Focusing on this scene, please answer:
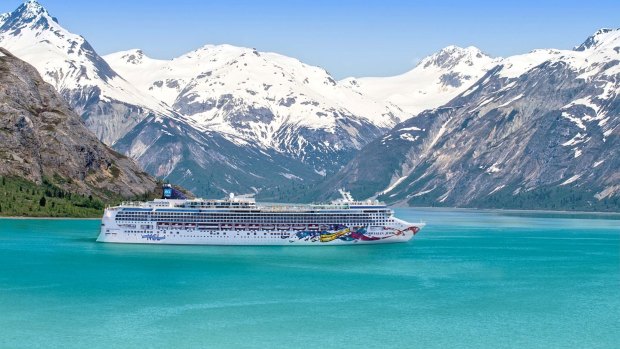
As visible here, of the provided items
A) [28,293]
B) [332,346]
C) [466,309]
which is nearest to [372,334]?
[332,346]

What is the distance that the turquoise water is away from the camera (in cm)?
11362

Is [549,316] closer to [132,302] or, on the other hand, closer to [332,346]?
[332,346]

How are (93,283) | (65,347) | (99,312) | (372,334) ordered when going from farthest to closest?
(93,283)
(99,312)
(372,334)
(65,347)

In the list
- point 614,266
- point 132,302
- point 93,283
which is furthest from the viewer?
point 614,266

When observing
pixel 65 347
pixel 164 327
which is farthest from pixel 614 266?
pixel 65 347

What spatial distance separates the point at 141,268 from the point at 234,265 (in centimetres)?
1746

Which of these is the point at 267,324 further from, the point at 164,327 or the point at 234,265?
the point at 234,265

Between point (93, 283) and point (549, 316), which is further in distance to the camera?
point (93, 283)

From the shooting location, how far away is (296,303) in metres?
137

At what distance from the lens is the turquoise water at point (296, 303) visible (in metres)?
114

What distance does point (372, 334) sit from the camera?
117m

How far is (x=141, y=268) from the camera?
174 meters

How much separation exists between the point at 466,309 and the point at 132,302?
→ 4616cm

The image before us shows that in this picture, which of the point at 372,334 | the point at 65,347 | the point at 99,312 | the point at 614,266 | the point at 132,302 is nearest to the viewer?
the point at 65,347
